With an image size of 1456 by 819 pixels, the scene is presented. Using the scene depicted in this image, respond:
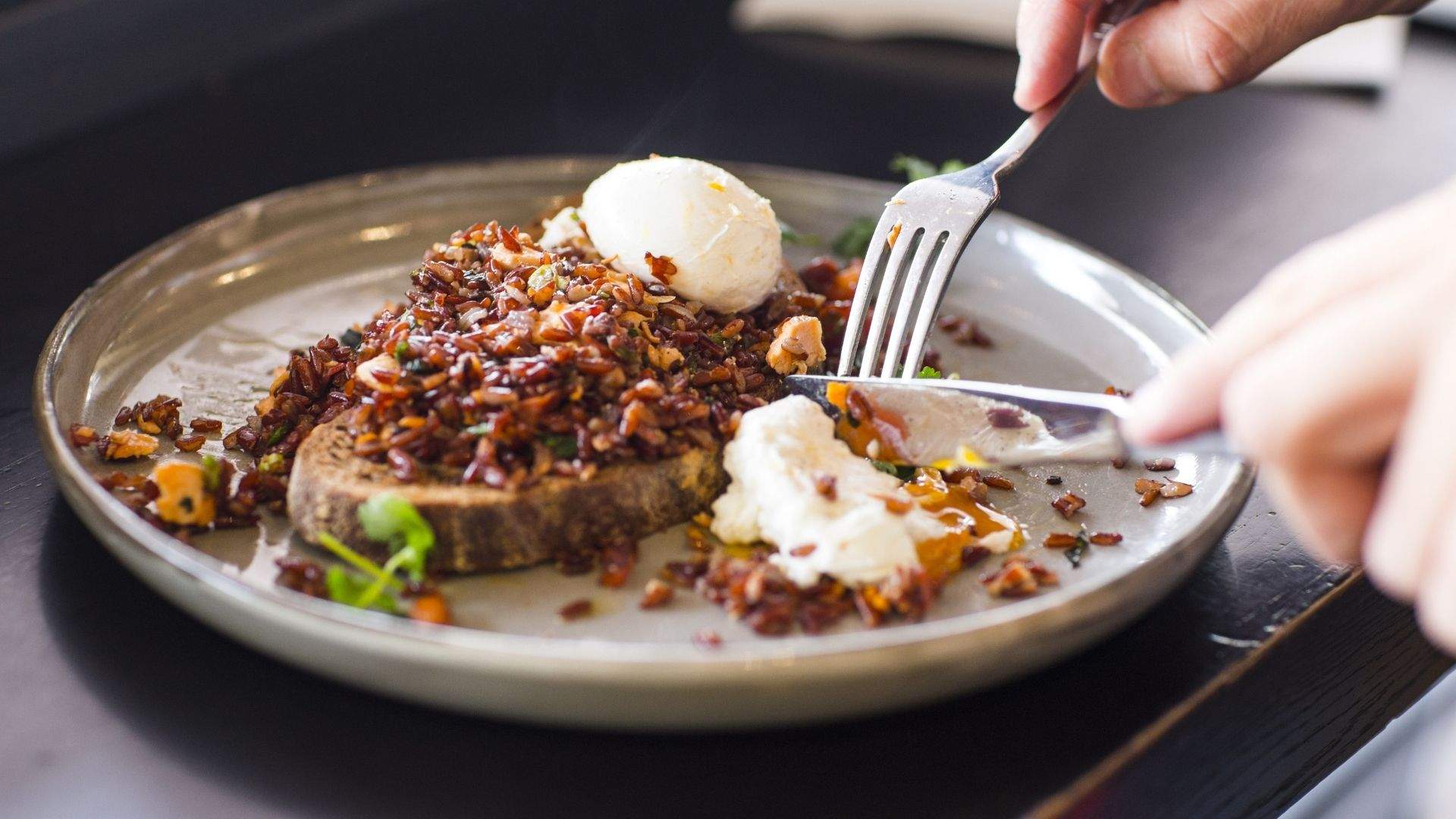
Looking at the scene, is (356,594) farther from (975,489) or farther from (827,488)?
(975,489)

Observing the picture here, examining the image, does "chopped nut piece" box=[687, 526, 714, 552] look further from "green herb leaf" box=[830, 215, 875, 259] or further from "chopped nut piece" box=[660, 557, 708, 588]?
"green herb leaf" box=[830, 215, 875, 259]

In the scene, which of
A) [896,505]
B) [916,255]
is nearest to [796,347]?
[916,255]

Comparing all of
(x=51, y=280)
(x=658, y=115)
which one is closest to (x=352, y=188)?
(x=51, y=280)

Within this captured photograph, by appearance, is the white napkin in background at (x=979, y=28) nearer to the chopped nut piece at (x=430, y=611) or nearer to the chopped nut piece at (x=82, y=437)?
the chopped nut piece at (x=82, y=437)

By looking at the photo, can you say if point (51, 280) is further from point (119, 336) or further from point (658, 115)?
point (658, 115)

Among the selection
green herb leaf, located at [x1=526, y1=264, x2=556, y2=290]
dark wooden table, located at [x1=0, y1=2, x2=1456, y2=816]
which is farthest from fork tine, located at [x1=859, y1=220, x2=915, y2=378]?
dark wooden table, located at [x1=0, y1=2, x2=1456, y2=816]
